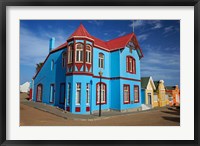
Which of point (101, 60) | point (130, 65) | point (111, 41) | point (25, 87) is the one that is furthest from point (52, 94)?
point (130, 65)

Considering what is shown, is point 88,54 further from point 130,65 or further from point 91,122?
point 91,122

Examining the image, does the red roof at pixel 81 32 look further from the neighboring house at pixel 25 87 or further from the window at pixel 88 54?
the neighboring house at pixel 25 87

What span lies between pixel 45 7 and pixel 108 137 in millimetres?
3060

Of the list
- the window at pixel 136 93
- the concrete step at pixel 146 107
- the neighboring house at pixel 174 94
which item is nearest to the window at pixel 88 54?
the window at pixel 136 93

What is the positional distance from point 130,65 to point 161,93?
1166mm

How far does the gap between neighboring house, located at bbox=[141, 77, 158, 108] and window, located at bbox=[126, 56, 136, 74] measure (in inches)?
15.6

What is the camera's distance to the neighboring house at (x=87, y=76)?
4.16m

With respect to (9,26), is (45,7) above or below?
above

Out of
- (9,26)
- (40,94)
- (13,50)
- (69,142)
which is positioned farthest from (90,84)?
(9,26)

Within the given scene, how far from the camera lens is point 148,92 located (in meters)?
4.75

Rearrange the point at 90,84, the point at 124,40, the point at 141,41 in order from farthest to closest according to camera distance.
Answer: the point at 90,84
the point at 124,40
the point at 141,41

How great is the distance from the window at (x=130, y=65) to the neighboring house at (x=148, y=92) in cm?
40

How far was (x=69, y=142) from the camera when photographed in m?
3.33

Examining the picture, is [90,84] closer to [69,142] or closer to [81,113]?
[81,113]
